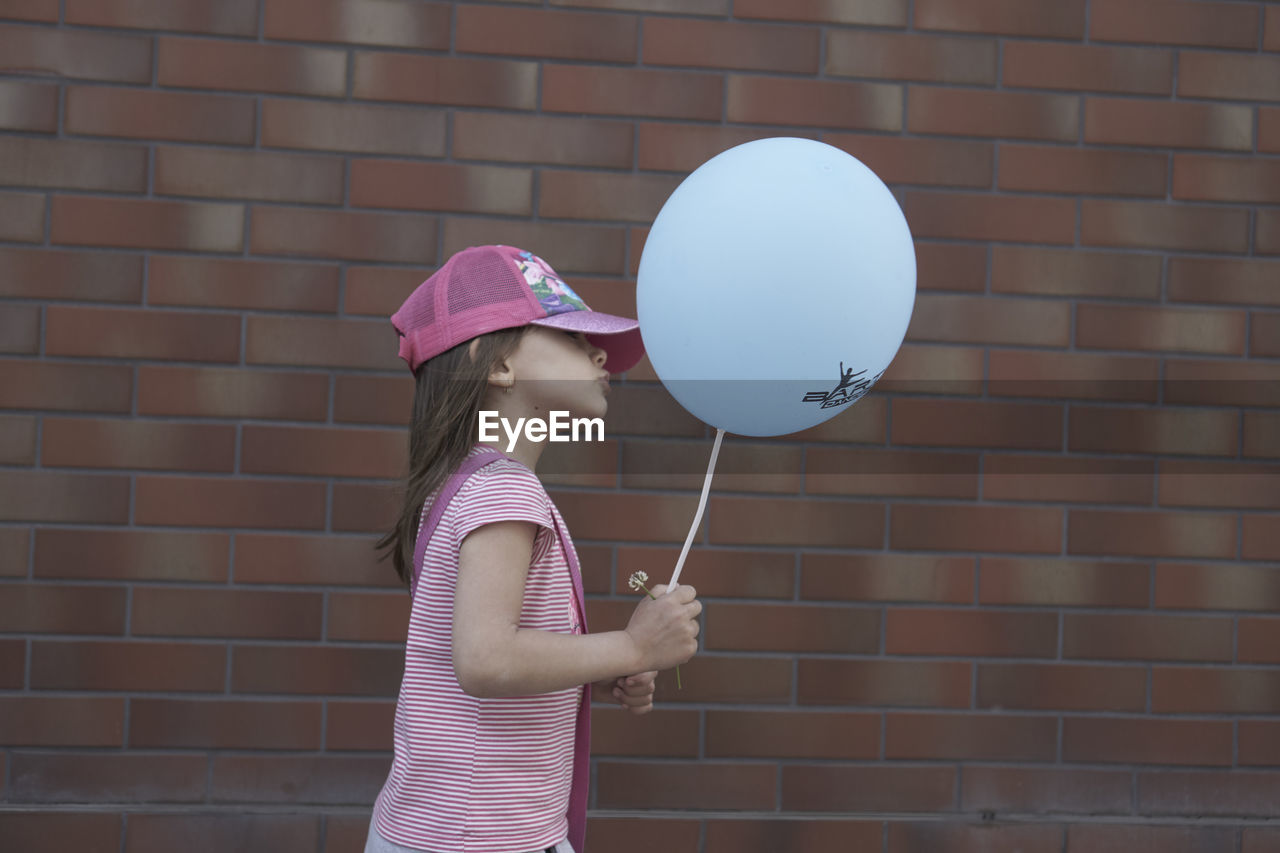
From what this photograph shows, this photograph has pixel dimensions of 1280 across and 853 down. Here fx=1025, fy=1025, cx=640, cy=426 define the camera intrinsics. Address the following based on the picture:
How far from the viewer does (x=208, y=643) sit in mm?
2400

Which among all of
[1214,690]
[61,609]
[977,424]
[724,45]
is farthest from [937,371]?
[61,609]

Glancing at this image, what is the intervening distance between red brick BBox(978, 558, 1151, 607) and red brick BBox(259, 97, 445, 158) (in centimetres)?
169

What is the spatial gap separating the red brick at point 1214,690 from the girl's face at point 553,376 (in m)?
1.80

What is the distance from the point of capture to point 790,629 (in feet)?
8.15

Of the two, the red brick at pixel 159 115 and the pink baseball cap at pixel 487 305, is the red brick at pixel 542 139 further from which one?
the pink baseball cap at pixel 487 305

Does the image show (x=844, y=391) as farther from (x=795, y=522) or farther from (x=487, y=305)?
(x=795, y=522)

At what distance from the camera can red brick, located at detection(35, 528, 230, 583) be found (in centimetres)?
238

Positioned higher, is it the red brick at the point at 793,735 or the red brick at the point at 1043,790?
the red brick at the point at 793,735

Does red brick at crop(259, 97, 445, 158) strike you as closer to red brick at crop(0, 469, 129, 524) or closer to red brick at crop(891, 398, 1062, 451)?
red brick at crop(0, 469, 129, 524)

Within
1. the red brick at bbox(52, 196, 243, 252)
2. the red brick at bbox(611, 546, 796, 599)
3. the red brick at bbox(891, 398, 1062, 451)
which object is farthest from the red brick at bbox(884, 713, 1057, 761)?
the red brick at bbox(52, 196, 243, 252)

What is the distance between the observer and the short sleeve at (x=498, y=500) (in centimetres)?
139

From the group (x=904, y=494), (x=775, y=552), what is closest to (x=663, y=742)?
(x=775, y=552)

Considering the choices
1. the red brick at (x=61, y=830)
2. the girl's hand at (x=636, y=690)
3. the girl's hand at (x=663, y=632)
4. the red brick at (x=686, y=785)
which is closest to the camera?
the girl's hand at (x=663, y=632)

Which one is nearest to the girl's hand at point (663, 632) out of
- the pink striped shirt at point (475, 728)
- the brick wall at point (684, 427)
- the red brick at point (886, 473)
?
the pink striped shirt at point (475, 728)
